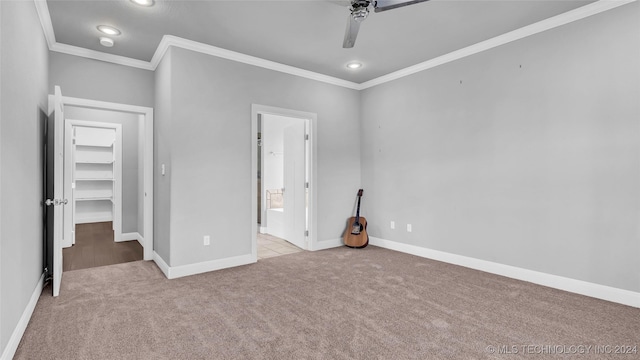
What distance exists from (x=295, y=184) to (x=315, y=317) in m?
2.72

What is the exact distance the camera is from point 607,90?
2777mm

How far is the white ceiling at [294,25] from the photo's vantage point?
2791 mm

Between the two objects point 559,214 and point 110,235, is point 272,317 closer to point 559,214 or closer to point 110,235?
point 559,214

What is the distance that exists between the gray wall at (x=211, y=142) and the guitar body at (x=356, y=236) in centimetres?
155

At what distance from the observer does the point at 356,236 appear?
4.73 metres

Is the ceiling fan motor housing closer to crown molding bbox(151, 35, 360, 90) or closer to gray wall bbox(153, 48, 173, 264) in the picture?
crown molding bbox(151, 35, 360, 90)

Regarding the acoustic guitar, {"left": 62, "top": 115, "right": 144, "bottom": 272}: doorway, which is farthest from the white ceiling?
the acoustic guitar

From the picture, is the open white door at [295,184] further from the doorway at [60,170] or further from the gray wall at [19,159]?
the gray wall at [19,159]

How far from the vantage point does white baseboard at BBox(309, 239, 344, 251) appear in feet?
15.2


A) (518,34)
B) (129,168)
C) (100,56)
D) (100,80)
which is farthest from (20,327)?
(518,34)

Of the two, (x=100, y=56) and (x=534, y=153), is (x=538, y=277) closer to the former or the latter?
(x=534, y=153)

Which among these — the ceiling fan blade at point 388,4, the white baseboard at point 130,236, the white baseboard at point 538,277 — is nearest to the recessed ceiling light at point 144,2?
the ceiling fan blade at point 388,4

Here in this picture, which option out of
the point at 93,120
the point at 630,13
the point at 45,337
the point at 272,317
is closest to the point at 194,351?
the point at 272,317

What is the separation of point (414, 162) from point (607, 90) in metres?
2.07
